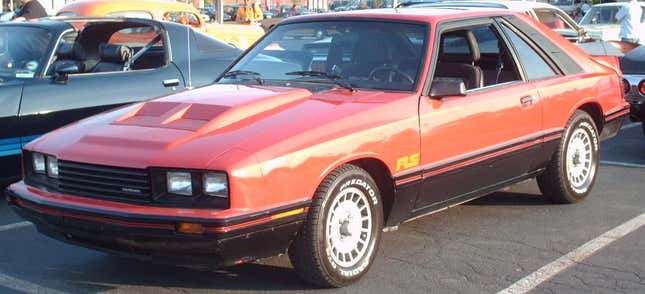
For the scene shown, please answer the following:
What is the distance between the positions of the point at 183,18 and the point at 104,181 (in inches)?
367

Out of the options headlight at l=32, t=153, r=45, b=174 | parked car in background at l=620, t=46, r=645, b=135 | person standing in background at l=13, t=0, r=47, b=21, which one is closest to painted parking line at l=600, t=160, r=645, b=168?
parked car in background at l=620, t=46, r=645, b=135

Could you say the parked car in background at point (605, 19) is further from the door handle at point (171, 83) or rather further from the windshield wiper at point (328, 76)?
the windshield wiper at point (328, 76)

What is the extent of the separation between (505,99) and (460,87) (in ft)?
2.12

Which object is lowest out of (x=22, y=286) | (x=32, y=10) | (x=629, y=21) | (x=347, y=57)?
(x=629, y=21)

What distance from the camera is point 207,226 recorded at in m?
3.71

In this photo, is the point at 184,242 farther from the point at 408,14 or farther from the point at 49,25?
the point at 49,25

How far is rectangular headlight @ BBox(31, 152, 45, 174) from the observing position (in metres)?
4.40

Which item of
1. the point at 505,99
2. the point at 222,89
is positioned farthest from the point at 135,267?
the point at 505,99

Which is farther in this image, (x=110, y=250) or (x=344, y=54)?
(x=344, y=54)

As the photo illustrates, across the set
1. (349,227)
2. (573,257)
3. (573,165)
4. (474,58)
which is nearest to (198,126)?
(349,227)

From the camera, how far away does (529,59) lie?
18.9ft

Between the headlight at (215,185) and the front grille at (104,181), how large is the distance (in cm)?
29

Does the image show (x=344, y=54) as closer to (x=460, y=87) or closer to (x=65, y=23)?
(x=460, y=87)

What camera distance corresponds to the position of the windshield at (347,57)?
16.4ft
